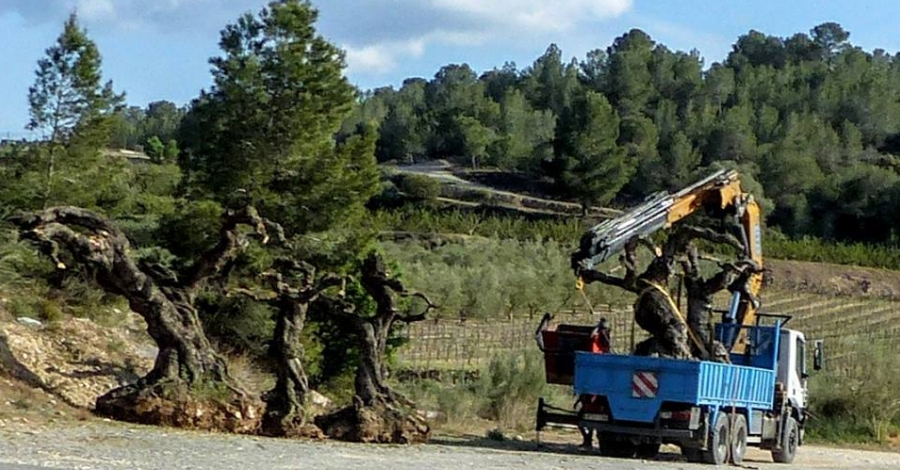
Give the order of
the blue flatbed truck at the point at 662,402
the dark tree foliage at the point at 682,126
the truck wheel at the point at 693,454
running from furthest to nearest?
the dark tree foliage at the point at 682,126 < the truck wheel at the point at 693,454 < the blue flatbed truck at the point at 662,402

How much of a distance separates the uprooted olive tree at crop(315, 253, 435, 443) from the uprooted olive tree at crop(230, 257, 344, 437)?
20.3 inches

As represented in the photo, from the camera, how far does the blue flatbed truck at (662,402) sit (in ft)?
68.9

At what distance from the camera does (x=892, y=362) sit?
110ft

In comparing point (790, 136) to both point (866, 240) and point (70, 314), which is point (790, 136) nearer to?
point (866, 240)

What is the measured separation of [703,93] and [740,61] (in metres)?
43.2

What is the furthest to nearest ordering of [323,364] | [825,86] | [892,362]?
[825,86], [892,362], [323,364]

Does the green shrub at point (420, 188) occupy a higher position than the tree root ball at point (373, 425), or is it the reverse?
the green shrub at point (420, 188)

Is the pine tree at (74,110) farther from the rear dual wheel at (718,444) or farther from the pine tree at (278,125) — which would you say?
the rear dual wheel at (718,444)

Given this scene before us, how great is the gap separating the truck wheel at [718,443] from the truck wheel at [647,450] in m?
1.16

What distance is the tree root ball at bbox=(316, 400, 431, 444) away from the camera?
20438 millimetres

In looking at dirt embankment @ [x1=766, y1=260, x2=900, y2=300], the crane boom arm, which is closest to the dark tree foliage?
dirt embankment @ [x1=766, y1=260, x2=900, y2=300]

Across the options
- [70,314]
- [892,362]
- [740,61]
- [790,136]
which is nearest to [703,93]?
[790,136]

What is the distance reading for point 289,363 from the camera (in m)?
20.7

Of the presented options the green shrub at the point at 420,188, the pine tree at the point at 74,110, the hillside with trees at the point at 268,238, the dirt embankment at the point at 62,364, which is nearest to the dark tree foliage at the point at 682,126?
the hillside with trees at the point at 268,238
